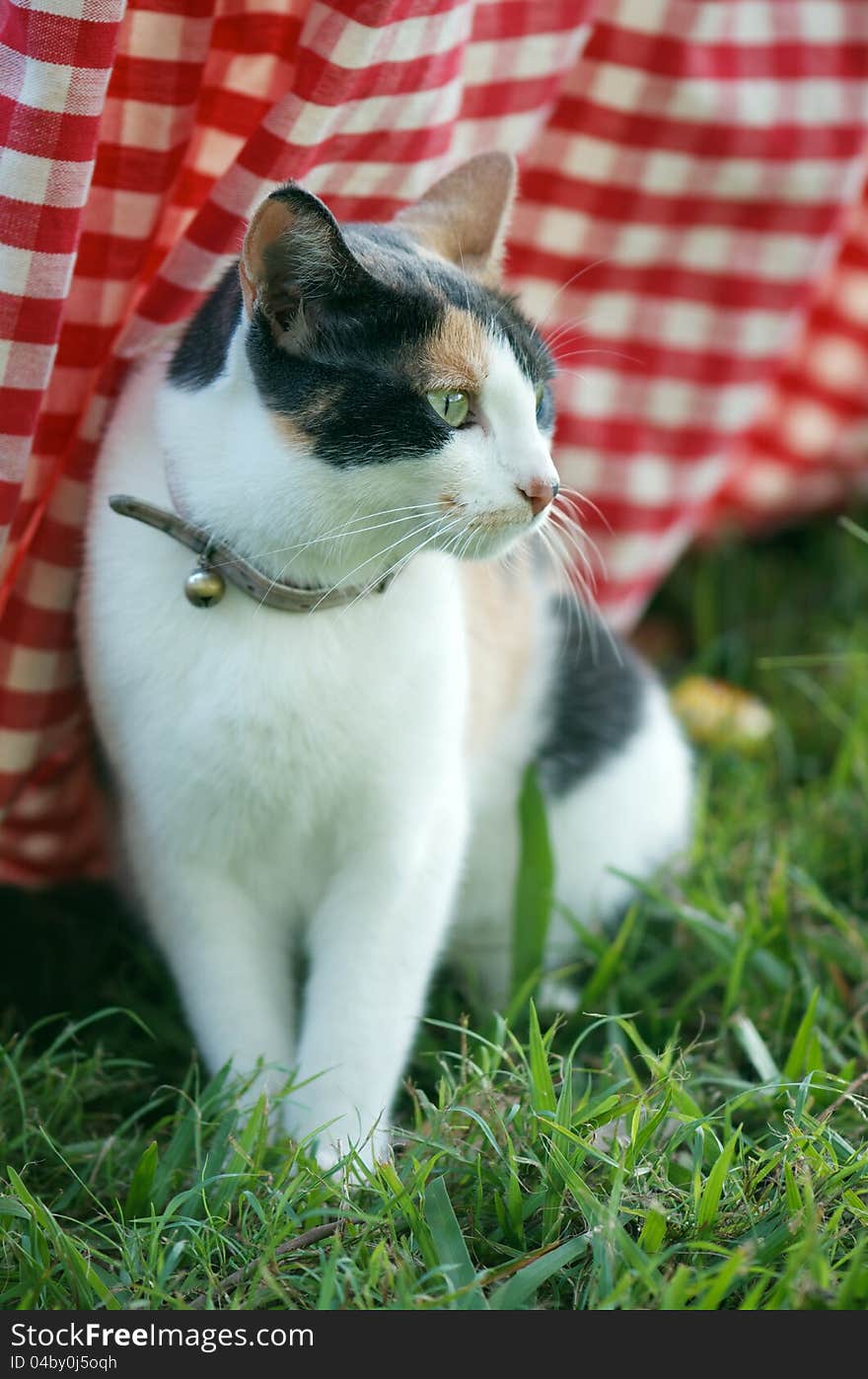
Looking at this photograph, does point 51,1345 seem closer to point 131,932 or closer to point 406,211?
point 131,932

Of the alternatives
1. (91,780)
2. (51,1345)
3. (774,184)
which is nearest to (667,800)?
(91,780)

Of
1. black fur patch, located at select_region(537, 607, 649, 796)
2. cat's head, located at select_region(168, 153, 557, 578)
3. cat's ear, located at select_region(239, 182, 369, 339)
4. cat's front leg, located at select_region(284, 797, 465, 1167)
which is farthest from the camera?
black fur patch, located at select_region(537, 607, 649, 796)

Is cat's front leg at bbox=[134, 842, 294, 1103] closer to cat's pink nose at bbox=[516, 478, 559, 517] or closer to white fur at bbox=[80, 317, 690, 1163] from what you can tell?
white fur at bbox=[80, 317, 690, 1163]

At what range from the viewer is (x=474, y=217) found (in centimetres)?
183

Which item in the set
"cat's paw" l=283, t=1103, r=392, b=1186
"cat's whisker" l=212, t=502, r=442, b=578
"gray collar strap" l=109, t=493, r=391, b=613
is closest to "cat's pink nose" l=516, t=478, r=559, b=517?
"cat's whisker" l=212, t=502, r=442, b=578

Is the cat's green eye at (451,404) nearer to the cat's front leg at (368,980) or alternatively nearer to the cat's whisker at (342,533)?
the cat's whisker at (342,533)

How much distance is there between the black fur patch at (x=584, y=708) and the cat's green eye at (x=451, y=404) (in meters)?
0.88

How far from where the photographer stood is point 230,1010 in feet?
6.13

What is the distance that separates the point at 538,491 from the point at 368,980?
0.74 m

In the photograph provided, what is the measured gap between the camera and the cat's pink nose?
1.52 metres

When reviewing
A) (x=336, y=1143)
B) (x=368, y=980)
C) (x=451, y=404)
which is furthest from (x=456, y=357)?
(x=336, y=1143)

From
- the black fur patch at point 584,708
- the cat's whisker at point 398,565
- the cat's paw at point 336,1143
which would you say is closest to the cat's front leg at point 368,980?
the cat's paw at point 336,1143

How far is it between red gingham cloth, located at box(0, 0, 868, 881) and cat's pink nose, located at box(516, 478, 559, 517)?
53cm

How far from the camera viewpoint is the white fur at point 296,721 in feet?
5.16
